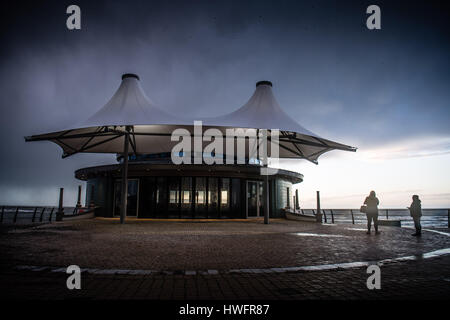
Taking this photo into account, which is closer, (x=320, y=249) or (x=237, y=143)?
(x=320, y=249)

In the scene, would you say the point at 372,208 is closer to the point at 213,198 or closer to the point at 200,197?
the point at 213,198

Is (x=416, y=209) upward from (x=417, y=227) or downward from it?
upward

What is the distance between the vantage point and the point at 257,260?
4.90 meters

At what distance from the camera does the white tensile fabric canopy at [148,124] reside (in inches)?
492

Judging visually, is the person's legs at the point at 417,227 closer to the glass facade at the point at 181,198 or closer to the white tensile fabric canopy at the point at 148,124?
the white tensile fabric canopy at the point at 148,124

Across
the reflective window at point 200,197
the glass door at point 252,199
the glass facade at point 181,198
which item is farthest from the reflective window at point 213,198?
the glass door at point 252,199

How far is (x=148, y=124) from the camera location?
12.0 metres

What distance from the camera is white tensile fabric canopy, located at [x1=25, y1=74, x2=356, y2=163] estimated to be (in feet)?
41.0

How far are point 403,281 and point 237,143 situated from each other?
14.5 meters

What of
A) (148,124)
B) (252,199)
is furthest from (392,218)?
(148,124)
